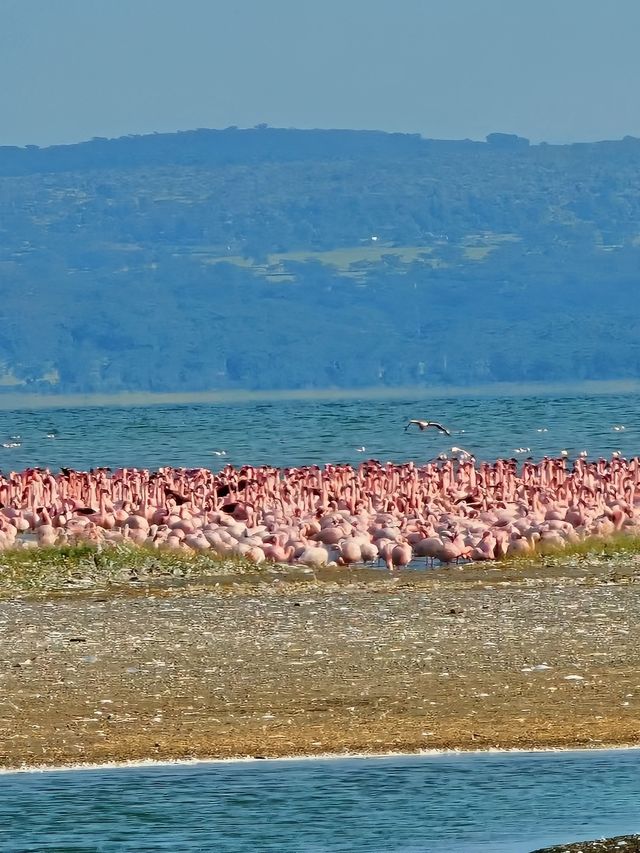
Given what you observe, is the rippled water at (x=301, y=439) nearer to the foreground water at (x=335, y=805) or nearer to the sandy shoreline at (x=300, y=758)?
the sandy shoreline at (x=300, y=758)

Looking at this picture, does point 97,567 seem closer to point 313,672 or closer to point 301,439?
point 313,672

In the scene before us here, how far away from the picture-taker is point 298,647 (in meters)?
15.4

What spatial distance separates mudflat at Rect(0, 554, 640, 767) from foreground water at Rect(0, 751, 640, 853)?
0.39m

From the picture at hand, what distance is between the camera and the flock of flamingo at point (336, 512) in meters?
23.9

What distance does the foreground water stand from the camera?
9859 millimetres

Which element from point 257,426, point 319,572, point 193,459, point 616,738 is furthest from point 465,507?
point 257,426

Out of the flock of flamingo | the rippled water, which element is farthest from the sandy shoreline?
the rippled water

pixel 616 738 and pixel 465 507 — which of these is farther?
pixel 465 507

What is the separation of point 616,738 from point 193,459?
138 feet

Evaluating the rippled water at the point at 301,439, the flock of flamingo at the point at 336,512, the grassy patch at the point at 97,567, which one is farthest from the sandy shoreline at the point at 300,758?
the rippled water at the point at 301,439

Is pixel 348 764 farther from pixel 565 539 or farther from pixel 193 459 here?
pixel 193 459

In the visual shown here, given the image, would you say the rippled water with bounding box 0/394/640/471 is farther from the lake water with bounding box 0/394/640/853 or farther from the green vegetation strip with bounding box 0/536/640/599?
the lake water with bounding box 0/394/640/853

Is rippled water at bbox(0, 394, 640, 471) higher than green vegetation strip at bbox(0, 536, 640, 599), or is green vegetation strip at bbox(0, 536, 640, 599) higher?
green vegetation strip at bbox(0, 536, 640, 599)

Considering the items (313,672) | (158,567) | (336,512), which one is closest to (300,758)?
(313,672)
